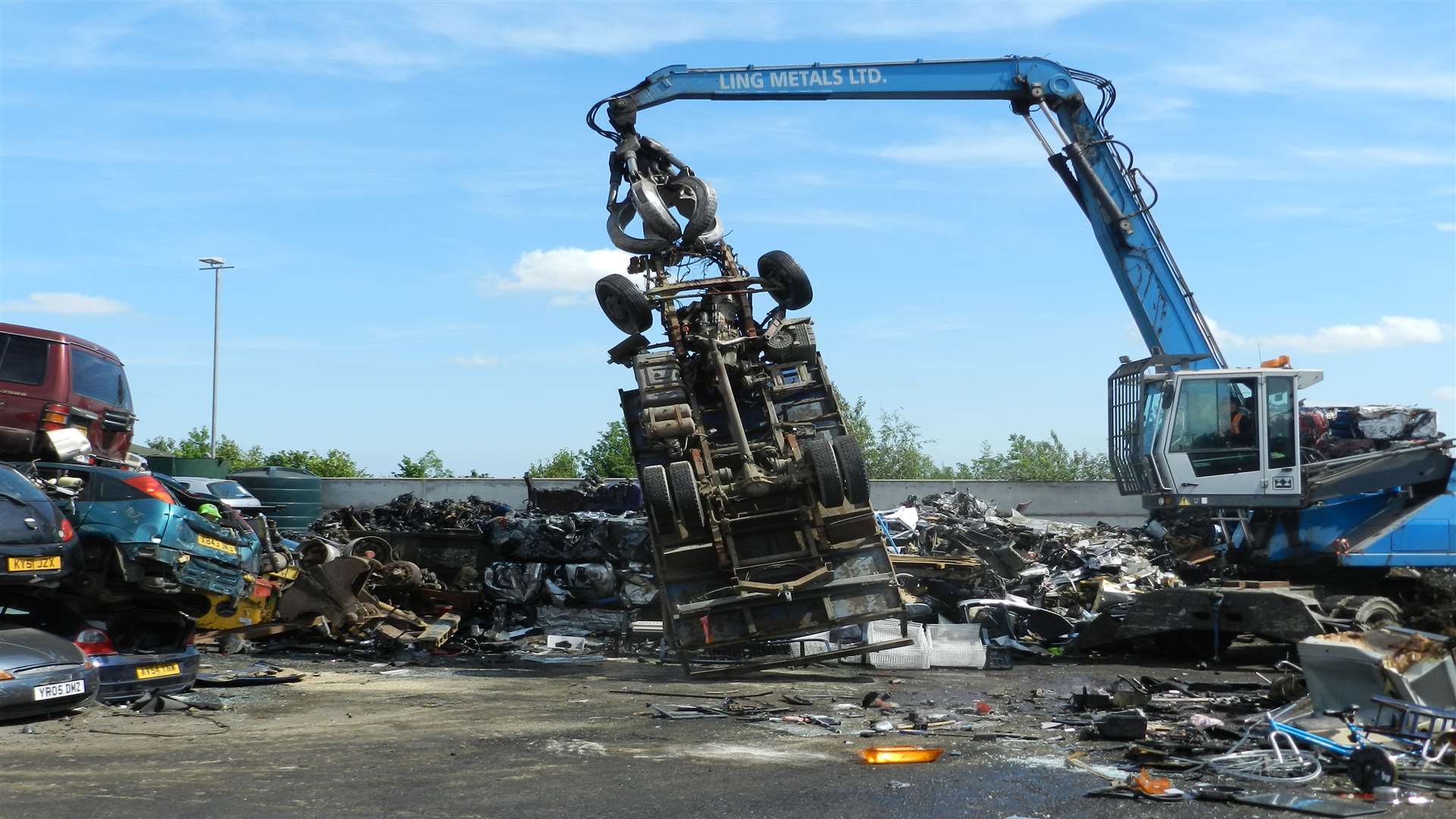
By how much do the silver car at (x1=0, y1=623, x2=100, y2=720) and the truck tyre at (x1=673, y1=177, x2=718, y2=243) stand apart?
273 inches

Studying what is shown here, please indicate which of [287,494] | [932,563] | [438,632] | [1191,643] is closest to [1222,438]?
[1191,643]

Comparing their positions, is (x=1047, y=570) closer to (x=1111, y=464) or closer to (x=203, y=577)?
(x=1111, y=464)

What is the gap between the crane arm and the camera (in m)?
14.3

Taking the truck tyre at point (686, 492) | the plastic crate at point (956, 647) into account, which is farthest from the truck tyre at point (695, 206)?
the plastic crate at point (956, 647)

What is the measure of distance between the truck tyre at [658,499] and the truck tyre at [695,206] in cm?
295

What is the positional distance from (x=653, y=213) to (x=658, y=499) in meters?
3.32

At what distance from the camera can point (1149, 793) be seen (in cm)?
638

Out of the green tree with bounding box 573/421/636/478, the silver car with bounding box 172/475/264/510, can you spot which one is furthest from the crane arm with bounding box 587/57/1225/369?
the green tree with bounding box 573/421/636/478

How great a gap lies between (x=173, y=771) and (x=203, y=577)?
2.96 metres

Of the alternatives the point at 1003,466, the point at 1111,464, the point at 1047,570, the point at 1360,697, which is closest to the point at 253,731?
the point at 1360,697

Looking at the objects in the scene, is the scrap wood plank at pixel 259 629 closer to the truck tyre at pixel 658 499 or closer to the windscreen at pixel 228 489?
the truck tyre at pixel 658 499

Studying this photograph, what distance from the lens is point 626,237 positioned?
44.1ft

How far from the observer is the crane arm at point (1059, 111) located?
1434 cm

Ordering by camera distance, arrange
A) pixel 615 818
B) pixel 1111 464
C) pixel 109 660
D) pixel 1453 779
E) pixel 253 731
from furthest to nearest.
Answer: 1. pixel 1111 464
2. pixel 109 660
3. pixel 253 731
4. pixel 1453 779
5. pixel 615 818
